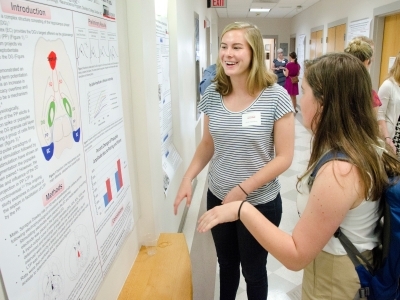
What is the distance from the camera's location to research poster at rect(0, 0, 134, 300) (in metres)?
0.70

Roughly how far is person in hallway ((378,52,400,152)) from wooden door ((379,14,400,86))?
2072 mm

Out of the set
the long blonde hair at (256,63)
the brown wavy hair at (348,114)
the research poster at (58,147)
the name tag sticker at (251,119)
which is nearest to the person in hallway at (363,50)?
the long blonde hair at (256,63)

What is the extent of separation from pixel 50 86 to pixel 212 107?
3.00 ft

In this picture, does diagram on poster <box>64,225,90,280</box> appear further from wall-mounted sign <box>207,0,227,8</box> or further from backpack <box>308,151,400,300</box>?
wall-mounted sign <box>207,0,227,8</box>

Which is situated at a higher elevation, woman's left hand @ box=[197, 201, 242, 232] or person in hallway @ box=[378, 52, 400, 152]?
person in hallway @ box=[378, 52, 400, 152]

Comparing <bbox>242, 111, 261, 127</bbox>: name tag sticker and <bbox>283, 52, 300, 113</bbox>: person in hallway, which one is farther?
<bbox>283, 52, 300, 113</bbox>: person in hallway

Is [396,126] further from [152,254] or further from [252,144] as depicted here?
[152,254]

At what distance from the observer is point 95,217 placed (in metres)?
1.14

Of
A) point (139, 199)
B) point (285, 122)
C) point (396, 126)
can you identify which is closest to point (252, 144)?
point (285, 122)

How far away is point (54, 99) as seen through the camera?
34.3 inches

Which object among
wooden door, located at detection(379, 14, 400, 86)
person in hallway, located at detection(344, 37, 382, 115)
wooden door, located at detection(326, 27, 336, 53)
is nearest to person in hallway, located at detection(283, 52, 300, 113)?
wooden door, located at detection(326, 27, 336, 53)

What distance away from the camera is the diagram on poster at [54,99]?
80 cm

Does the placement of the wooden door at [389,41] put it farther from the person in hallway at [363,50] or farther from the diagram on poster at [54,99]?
the diagram on poster at [54,99]

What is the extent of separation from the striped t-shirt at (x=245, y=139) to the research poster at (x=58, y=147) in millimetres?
491
